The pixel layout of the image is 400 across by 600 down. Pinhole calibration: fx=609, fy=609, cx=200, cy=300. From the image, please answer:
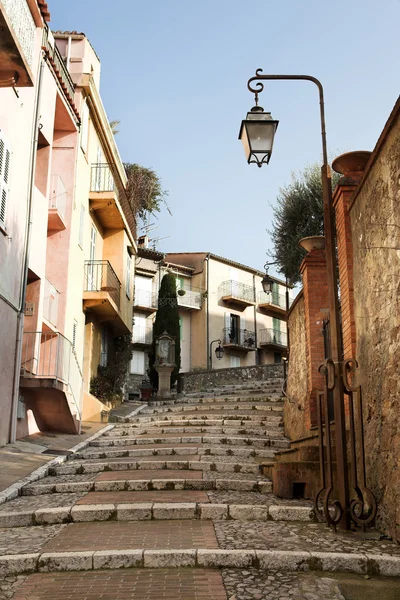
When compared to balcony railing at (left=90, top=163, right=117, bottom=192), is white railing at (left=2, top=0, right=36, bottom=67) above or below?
below

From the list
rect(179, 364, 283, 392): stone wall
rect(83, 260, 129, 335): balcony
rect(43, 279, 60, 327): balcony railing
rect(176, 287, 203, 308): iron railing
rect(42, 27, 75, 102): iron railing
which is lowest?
rect(179, 364, 283, 392): stone wall

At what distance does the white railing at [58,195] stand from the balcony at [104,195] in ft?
9.44

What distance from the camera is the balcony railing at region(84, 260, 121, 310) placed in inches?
741

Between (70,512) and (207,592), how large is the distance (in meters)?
2.64

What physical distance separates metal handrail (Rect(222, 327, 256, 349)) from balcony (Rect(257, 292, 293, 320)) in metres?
2.65

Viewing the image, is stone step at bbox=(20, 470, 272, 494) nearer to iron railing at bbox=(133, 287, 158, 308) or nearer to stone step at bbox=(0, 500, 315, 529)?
stone step at bbox=(0, 500, 315, 529)

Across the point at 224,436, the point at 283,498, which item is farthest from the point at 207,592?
the point at 224,436

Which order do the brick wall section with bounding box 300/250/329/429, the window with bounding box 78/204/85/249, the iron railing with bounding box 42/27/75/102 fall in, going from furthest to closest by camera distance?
the window with bounding box 78/204/85/249, the iron railing with bounding box 42/27/75/102, the brick wall section with bounding box 300/250/329/429

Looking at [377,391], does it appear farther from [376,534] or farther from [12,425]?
[12,425]

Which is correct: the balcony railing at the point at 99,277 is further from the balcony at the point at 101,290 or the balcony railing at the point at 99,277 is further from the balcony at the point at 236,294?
the balcony at the point at 236,294

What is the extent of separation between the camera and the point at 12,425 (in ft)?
37.7

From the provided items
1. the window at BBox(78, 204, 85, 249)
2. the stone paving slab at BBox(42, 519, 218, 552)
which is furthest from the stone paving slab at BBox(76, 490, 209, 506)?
the window at BBox(78, 204, 85, 249)

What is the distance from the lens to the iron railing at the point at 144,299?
38562 mm

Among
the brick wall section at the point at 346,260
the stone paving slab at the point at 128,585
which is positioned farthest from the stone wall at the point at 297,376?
the stone paving slab at the point at 128,585
